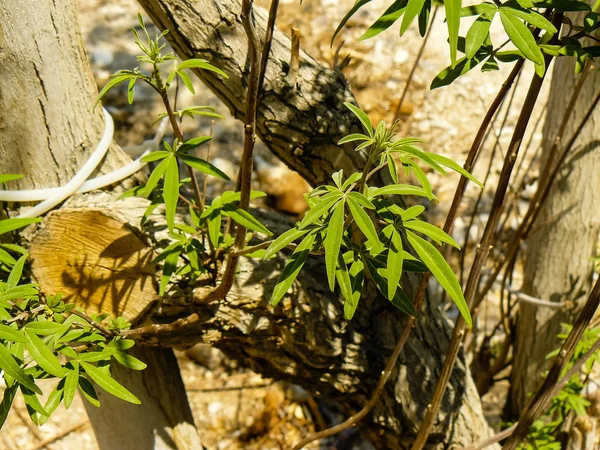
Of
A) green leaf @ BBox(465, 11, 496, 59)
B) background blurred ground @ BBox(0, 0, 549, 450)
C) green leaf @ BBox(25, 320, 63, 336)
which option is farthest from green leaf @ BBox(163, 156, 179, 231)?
background blurred ground @ BBox(0, 0, 549, 450)

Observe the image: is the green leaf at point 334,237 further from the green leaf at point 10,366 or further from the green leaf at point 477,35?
the green leaf at point 10,366

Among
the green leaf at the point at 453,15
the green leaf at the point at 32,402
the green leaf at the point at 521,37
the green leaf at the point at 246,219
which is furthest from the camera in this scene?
the green leaf at the point at 246,219

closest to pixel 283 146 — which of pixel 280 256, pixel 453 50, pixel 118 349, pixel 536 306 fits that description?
pixel 280 256

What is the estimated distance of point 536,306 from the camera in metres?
2.14

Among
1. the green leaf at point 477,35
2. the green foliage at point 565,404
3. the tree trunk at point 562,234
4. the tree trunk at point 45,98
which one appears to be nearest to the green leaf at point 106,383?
the tree trunk at point 45,98

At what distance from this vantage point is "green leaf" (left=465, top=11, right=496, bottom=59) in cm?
79

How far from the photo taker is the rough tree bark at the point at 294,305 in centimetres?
129

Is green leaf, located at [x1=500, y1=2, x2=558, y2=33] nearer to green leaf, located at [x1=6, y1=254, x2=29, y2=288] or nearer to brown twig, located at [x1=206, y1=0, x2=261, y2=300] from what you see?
brown twig, located at [x1=206, y1=0, x2=261, y2=300]

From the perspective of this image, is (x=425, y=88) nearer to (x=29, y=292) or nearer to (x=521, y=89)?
(x=521, y=89)

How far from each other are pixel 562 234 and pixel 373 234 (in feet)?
4.67

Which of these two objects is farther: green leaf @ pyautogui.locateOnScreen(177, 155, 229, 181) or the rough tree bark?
the rough tree bark

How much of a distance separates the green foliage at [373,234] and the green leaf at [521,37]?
0.17m

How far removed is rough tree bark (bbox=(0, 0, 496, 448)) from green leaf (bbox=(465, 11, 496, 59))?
562mm

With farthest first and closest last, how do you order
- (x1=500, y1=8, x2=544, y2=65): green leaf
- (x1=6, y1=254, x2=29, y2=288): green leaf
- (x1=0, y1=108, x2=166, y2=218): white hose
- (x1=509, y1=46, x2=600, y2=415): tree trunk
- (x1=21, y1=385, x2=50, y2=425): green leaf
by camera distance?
(x1=509, y1=46, x2=600, y2=415): tree trunk < (x1=0, y1=108, x2=166, y2=218): white hose < (x1=6, y1=254, x2=29, y2=288): green leaf < (x1=21, y1=385, x2=50, y2=425): green leaf < (x1=500, y1=8, x2=544, y2=65): green leaf
